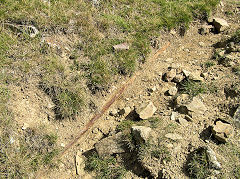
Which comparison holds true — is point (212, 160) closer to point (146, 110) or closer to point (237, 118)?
Answer: point (237, 118)

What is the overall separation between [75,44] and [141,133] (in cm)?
250

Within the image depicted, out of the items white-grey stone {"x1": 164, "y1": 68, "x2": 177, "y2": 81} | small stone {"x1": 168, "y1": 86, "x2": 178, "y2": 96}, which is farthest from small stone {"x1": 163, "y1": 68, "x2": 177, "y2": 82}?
small stone {"x1": 168, "y1": 86, "x2": 178, "y2": 96}

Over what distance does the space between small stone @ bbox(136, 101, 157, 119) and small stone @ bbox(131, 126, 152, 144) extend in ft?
1.53

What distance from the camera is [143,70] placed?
17.0ft

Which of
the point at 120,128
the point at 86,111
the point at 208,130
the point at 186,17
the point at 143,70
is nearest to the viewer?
the point at 208,130

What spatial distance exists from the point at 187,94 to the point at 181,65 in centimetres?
111

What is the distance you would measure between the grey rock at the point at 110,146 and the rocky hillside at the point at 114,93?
2 cm

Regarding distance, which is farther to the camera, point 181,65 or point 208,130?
point 181,65

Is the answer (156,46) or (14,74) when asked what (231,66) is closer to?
(156,46)

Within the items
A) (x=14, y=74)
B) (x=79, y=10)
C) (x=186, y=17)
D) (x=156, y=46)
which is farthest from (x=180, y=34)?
(x=14, y=74)

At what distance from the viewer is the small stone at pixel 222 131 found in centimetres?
342

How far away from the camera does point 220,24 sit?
596 centimetres

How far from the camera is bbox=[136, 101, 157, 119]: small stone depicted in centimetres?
420

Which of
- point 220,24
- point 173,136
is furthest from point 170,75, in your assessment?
point 220,24
